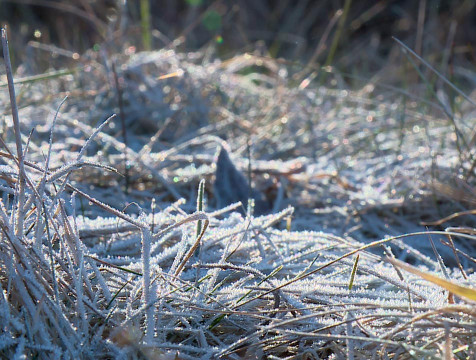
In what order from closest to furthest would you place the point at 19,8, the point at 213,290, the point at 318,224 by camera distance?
the point at 213,290, the point at 318,224, the point at 19,8

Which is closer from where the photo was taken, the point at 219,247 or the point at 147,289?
the point at 147,289

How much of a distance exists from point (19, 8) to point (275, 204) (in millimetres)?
4379

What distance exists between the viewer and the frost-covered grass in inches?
27.3

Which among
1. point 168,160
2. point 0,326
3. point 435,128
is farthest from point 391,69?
point 0,326

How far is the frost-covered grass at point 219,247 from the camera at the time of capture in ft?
2.27

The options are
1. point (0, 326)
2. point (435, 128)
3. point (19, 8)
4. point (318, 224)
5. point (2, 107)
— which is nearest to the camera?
point (0, 326)

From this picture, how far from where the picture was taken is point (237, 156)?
64.3 inches

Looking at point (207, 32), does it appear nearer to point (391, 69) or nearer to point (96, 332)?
point (391, 69)

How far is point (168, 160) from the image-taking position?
1.58m

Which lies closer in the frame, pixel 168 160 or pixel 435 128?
pixel 168 160

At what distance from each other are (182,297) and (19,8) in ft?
16.0

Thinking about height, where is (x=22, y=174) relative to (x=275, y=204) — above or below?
above

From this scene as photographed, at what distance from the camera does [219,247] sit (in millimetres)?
1008

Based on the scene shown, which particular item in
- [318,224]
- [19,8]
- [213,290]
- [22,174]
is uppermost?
[19,8]
